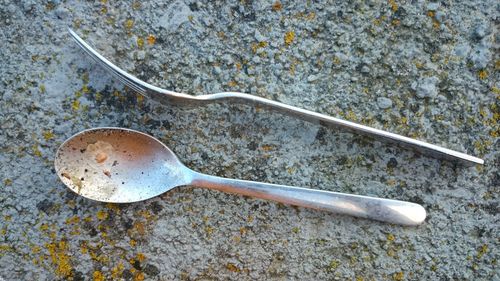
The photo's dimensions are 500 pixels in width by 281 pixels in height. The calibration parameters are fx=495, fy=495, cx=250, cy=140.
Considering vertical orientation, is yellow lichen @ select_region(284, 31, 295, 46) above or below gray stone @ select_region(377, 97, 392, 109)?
below

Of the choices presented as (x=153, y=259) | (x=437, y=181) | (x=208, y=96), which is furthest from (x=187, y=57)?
(x=437, y=181)

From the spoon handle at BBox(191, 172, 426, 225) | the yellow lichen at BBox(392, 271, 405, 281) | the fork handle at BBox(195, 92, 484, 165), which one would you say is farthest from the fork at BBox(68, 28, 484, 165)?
the yellow lichen at BBox(392, 271, 405, 281)

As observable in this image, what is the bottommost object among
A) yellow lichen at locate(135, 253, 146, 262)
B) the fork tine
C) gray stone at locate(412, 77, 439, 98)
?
yellow lichen at locate(135, 253, 146, 262)

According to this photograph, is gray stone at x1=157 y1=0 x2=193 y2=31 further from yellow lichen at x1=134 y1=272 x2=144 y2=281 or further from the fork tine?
yellow lichen at x1=134 y1=272 x2=144 y2=281

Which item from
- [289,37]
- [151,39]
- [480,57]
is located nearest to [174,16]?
[151,39]

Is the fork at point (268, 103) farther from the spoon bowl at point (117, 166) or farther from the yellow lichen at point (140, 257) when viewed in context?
the yellow lichen at point (140, 257)

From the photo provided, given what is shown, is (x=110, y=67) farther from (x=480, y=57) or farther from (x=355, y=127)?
(x=480, y=57)

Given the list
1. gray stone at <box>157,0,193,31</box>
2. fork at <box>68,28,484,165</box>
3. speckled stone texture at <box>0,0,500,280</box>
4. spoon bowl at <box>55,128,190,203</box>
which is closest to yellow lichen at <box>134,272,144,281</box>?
speckled stone texture at <box>0,0,500,280</box>
